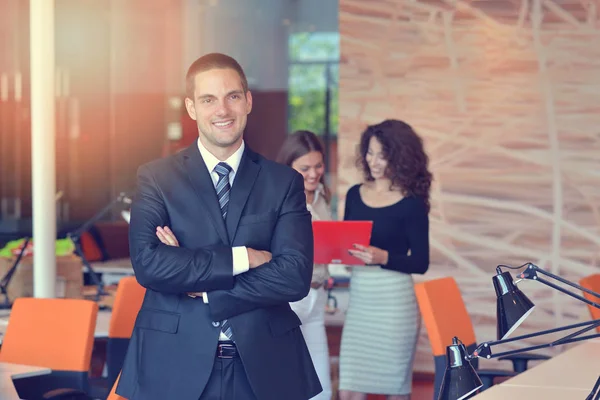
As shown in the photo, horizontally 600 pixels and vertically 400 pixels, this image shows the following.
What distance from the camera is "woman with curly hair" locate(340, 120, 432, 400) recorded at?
414 centimetres

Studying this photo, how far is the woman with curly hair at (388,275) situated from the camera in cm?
414

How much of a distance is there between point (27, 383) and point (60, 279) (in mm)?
1813

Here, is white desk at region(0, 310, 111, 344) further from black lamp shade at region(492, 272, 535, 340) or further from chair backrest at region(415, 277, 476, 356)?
black lamp shade at region(492, 272, 535, 340)

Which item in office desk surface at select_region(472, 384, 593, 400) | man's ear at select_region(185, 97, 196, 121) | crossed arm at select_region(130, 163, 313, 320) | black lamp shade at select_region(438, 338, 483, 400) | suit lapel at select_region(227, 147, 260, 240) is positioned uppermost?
man's ear at select_region(185, 97, 196, 121)

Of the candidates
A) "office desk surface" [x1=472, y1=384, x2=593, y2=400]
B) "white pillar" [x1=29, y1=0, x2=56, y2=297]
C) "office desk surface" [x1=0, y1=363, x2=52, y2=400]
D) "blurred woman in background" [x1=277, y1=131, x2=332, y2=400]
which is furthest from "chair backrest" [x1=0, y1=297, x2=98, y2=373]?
"office desk surface" [x1=472, y1=384, x2=593, y2=400]

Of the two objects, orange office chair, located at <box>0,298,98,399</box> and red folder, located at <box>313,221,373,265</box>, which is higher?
red folder, located at <box>313,221,373,265</box>

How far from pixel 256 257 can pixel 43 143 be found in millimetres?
3002

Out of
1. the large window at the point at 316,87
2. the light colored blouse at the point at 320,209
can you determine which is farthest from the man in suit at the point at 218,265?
the large window at the point at 316,87

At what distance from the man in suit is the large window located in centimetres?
719

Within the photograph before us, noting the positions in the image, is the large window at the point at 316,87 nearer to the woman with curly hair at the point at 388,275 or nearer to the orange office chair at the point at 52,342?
the woman with curly hair at the point at 388,275

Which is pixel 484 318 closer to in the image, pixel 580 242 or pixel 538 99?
pixel 580 242

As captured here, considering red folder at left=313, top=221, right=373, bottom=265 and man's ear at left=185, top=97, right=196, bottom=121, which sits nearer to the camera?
man's ear at left=185, top=97, right=196, bottom=121

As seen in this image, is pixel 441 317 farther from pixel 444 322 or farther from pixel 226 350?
pixel 226 350

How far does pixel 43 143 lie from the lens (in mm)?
5227
